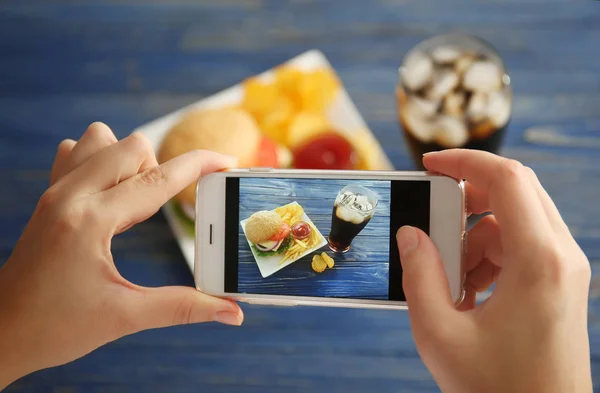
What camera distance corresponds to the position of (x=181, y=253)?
745mm

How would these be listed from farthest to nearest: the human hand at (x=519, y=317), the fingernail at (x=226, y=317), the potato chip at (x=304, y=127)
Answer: the potato chip at (x=304, y=127) → the fingernail at (x=226, y=317) → the human hand at (x=519, y=317)

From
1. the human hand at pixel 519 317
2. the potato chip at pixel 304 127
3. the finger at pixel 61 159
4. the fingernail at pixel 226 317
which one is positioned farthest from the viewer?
the potato chip at pixel 304 127

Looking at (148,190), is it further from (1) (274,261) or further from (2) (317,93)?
(2) (317,93)

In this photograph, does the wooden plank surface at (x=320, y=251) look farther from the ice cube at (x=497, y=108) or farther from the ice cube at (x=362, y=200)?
the ice cube at (x=497, y=108)

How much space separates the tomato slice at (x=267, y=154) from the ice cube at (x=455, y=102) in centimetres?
24

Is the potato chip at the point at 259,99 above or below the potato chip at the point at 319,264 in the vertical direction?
above

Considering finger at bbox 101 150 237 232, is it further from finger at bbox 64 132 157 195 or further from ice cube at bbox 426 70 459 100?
ice cube at bbox 426 70 459 100

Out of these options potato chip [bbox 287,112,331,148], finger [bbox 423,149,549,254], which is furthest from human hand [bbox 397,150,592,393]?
potato chip [bbox 287,112,331,148]

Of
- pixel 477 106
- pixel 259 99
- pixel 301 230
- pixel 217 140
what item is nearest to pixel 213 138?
pixel 217 140

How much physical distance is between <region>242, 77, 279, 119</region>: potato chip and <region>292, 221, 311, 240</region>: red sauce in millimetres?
261

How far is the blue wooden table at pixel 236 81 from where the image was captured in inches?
28.5

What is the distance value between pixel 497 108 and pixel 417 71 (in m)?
0.10

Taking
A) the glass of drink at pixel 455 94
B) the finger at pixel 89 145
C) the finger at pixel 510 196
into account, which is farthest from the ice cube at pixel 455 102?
the finger at pixel 89 145

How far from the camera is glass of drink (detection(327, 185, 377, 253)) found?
51cm
